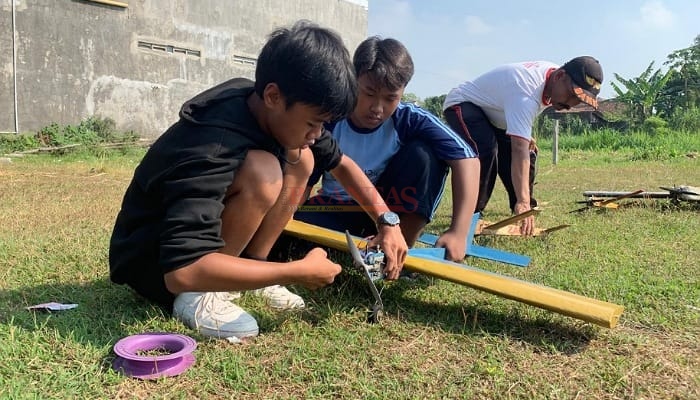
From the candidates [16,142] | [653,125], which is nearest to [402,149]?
[16,142]

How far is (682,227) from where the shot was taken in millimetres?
3678

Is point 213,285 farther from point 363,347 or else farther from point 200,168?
point 363,347

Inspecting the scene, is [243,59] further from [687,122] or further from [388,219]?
[687,122]

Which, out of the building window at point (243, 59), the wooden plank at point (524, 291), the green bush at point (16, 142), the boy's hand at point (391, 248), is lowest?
the green bush at point (16, 142)

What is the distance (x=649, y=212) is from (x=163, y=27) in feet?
34.7

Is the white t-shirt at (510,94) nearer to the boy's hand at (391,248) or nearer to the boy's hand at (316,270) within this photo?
the boy's hand at (391,248)

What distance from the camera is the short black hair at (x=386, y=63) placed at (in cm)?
229

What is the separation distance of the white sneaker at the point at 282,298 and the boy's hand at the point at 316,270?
41cm

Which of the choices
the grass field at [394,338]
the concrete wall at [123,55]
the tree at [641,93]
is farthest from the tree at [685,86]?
the grass field at [394,338]

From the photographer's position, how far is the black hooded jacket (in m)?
1.50

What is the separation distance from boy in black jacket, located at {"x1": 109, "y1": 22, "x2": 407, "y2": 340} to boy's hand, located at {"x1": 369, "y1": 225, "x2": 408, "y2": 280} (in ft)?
0.05

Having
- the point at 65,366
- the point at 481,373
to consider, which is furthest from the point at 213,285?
the point at 481,373

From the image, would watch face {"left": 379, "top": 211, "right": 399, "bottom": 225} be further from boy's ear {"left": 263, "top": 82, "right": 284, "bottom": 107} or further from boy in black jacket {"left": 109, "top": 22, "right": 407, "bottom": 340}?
boy's ear {"left": 263, "top": 82, "right": 284, "bottom": 107}

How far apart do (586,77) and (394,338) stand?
93.8 inches
